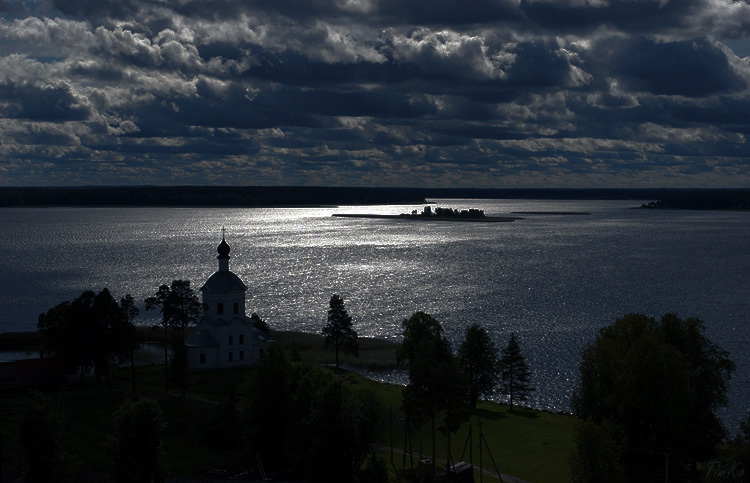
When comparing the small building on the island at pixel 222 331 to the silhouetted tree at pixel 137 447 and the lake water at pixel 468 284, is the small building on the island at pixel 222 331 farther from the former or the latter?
the silhouetted tree at pixel 137 447

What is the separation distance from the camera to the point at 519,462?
4266 centimetres

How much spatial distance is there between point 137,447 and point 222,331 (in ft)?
116

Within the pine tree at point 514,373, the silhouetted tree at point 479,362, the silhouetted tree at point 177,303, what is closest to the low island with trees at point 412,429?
the silhouetted tree at point 479,362

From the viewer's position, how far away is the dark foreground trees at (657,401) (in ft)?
132

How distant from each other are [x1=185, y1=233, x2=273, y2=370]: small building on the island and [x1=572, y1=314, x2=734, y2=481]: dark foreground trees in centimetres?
3363

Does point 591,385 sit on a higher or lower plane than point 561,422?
higher

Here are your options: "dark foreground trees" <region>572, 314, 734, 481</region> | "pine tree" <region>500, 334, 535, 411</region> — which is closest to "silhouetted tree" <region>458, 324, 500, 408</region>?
"pine tree" <region>500, 334, 535, 411</region>

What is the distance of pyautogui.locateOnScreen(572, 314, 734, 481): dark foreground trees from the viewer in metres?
40.2

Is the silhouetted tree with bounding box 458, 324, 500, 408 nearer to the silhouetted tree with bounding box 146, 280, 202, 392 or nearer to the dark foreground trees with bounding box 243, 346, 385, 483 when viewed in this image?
the dark foreground trees with bounding box 243, 346, 385, 483

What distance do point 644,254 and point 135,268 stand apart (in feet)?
376

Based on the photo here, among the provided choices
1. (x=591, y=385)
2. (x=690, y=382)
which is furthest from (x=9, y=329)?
(x=690, y=382)

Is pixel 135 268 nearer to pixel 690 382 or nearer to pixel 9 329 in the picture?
pixel 9 329

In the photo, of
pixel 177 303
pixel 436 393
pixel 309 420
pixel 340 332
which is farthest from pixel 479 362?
pixel 177 303

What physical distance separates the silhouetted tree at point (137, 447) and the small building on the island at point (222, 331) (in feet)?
112
